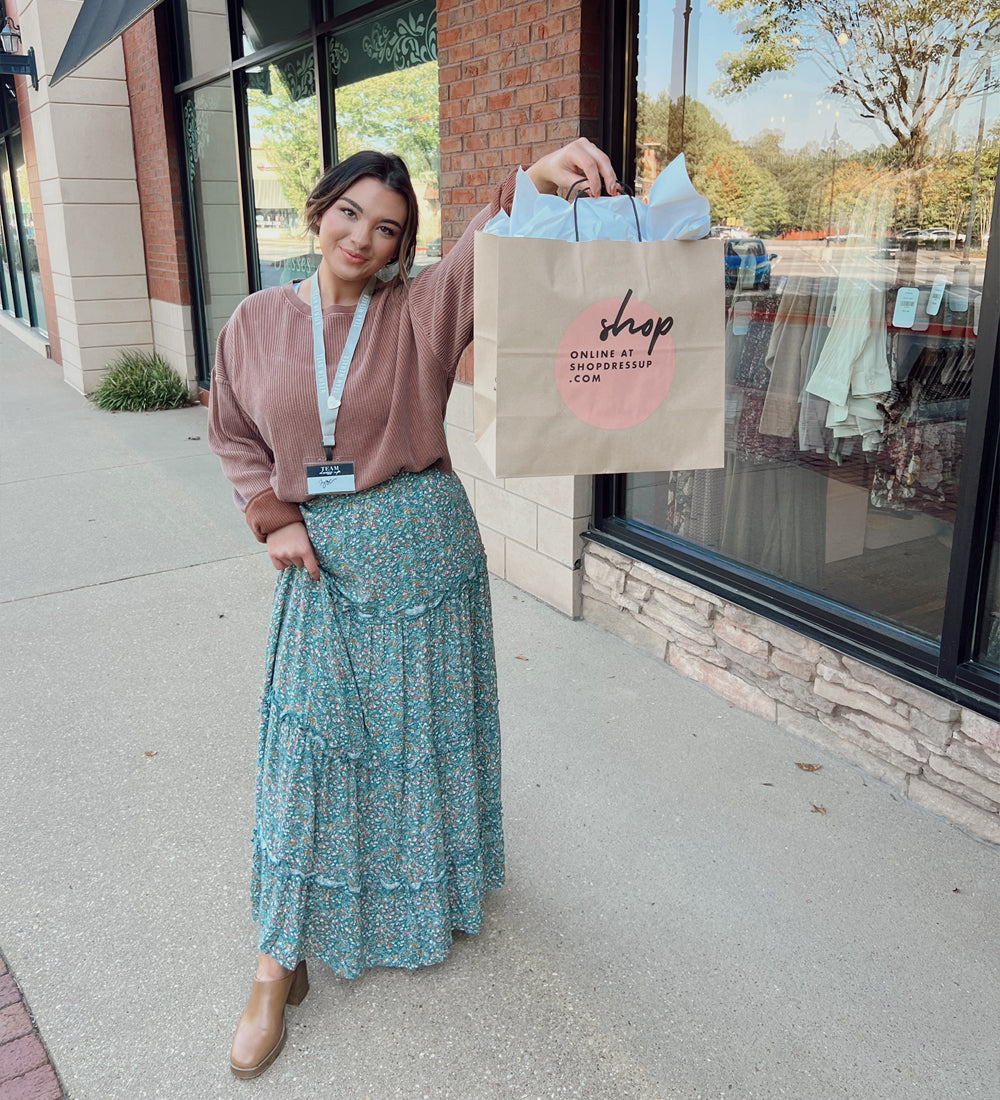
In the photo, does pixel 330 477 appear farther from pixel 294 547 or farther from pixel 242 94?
pixel 242 94

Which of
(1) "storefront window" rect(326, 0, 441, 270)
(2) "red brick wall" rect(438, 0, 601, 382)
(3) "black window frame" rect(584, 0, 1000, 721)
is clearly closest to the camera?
(3) "black window frame" rect(584, 0, 1000, 721)

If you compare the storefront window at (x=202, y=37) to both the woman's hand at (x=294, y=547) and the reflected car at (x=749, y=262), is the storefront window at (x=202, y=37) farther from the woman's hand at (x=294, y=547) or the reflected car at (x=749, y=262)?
the woman's hand at (x=294, y=547)

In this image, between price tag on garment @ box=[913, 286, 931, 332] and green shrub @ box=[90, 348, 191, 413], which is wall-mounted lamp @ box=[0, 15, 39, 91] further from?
price tag on garment @ box=[913, 286, 931, 332]

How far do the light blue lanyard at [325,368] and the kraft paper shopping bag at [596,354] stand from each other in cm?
29

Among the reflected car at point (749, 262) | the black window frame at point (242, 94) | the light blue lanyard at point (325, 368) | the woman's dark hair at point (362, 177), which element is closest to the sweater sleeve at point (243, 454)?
the light blue lanyard at point (325, 368)

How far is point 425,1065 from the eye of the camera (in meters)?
2.10

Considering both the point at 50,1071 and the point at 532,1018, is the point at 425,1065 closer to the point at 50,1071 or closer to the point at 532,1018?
the point at 532,1018

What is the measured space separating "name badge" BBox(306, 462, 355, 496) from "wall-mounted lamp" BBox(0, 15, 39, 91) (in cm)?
970

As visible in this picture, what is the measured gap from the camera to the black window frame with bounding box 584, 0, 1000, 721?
275 cm

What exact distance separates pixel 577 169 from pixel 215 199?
7565 mm

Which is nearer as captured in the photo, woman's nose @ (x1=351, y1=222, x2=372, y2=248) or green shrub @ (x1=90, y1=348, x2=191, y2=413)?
woman's nose @ (x1=351, y1=222, x2=372, y2=248)

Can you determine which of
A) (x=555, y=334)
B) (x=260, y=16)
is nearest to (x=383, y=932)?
(x=555, y=334)

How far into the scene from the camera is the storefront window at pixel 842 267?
2955 millimetres

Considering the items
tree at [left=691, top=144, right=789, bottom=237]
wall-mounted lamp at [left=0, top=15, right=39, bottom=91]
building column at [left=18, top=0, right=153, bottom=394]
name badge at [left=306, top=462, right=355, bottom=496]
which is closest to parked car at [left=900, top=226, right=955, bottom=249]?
tree at [left=691, top=144, right=789, bottom=237]
